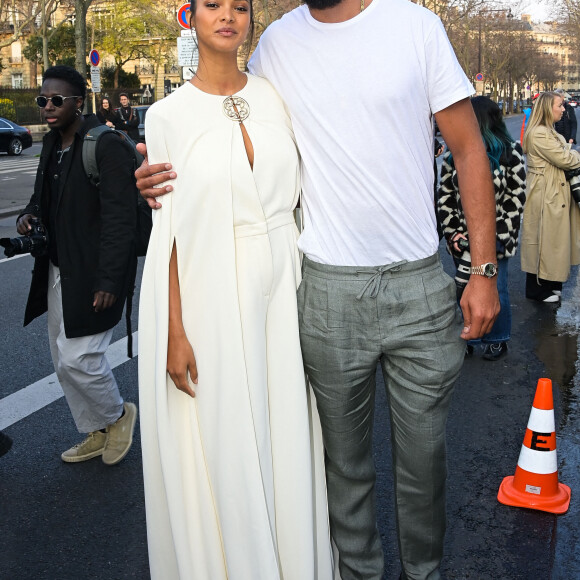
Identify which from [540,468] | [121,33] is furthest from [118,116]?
[121,33]

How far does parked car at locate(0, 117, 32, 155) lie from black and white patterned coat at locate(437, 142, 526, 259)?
26.1m

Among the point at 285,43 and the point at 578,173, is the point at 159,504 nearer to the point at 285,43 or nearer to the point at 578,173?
the point at 285,43

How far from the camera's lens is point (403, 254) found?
2.39 metres

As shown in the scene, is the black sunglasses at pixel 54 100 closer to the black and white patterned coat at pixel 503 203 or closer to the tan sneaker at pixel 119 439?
the tan sneaker at pixel 119 439

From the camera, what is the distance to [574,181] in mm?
7551

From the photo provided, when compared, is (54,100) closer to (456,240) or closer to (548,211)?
(456,240)

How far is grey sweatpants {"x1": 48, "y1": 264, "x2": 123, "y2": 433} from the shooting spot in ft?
13.1

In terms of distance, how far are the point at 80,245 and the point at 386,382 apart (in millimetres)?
2042

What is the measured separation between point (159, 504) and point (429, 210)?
1258mm

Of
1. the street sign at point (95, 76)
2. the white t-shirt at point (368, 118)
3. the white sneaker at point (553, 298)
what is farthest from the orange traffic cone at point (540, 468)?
the street sign at point (95, 76)

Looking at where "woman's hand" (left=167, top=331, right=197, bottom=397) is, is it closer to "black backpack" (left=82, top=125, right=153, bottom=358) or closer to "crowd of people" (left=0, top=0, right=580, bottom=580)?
"crowd of people" (left=0, top=0, right=580, bottom=580)

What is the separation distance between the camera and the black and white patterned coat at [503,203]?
18.6ft


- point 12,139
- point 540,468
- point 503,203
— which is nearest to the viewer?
point 540,468

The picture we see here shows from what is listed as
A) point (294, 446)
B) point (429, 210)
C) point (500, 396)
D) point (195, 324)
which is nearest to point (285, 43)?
point (429, 210)
